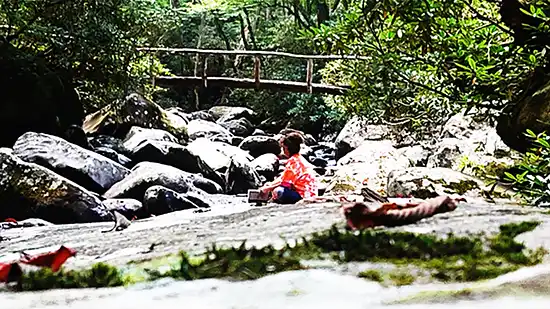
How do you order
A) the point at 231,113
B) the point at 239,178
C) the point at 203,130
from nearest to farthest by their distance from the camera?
1. the point at 239,178
2. the point at 203,130
3. the point at 231,113

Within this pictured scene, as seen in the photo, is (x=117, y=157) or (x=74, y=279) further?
(x=117, y=157)

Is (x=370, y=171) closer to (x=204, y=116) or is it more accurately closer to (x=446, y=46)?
(x=446, y=46)

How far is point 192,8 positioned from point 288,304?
1744 cm

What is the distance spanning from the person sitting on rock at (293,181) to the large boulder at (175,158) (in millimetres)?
4165

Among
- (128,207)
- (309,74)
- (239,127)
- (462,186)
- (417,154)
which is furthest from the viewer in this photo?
(239,127)

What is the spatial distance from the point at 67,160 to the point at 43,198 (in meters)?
1.50

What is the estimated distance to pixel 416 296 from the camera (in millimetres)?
796

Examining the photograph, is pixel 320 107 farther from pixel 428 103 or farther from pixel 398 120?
pixel 428 103

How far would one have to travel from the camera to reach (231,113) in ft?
52.1

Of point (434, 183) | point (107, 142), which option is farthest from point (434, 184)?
point (107, 142)

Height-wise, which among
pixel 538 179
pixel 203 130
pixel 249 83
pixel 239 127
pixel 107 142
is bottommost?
pixel 239 127

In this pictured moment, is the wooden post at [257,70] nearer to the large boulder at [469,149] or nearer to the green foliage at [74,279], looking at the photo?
the large boulder at [469,149]

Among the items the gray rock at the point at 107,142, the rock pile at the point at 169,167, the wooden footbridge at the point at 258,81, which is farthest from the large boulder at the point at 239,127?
the gray rock at the point at 107,142

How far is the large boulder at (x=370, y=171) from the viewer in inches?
258
